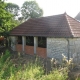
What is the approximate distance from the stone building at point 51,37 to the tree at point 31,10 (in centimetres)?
2333

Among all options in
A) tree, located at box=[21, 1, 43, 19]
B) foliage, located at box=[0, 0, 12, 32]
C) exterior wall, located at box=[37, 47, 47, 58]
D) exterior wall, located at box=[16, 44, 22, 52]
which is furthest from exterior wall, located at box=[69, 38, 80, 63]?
tree, located at box=[21, 1, 43, 19]

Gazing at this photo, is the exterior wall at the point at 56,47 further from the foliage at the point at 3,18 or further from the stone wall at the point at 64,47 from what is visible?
the foliage at the point at 3,18

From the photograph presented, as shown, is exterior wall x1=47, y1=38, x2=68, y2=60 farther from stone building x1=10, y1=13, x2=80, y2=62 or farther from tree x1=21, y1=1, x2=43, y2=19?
tree x1=21, y1=1, x2=43, y2=19

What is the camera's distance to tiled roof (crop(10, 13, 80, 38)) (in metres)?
15.4

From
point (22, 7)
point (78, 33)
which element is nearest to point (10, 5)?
point (22, 7)

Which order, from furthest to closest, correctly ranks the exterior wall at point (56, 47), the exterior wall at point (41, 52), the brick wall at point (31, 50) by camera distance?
the brick wall at point (31, 50) → the exterior wall at point (41, 52) → the exterior wall at point (56, 47)

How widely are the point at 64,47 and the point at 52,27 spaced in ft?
9.70

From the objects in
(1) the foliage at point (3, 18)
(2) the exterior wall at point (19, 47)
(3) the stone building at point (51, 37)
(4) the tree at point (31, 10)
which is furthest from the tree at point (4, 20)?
(4) the tree at point (31, 10)

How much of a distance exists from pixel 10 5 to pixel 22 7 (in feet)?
12.7

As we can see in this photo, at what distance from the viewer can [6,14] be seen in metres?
20.0

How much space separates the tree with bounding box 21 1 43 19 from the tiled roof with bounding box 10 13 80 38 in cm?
2342

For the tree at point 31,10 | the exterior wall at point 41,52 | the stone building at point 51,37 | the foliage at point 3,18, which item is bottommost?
the exterior wall at point 41,52

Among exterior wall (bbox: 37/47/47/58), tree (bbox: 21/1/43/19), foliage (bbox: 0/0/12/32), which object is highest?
tree (bbox: 21/1/43/19)

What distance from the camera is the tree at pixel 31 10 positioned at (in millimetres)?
44541
